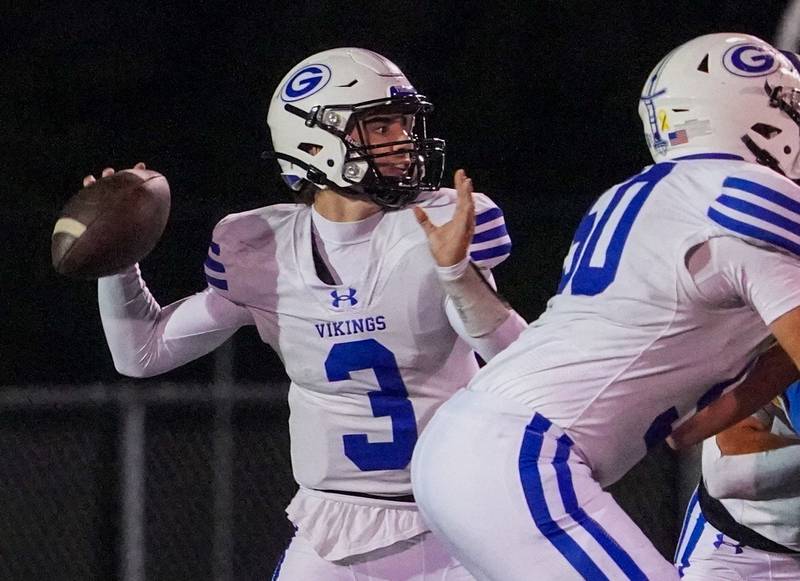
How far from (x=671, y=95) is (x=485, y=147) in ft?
15.3

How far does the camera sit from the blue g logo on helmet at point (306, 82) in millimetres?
3037

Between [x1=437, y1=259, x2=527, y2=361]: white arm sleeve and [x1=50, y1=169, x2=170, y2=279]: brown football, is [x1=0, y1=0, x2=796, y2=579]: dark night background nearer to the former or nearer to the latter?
[x1=50, y1=169, x2=170, y2=279]: brown football

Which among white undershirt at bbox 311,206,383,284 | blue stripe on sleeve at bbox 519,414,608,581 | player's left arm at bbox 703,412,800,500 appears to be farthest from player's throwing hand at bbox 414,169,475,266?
player's left arm at bbox 703,412,800,500

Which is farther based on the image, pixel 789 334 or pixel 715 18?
pixel 715 18

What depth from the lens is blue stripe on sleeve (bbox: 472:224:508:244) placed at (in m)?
2.85

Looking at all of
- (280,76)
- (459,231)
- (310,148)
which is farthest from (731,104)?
(280,76)

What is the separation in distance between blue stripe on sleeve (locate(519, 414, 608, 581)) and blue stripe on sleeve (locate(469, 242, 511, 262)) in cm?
65

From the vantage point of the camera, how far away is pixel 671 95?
2457mm

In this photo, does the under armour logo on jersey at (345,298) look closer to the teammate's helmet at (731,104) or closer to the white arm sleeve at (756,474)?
the teammate's helmet at (731,104)

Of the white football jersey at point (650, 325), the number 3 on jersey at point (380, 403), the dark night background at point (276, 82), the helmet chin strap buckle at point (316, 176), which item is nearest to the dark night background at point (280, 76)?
the dark night background at point (276, 82)

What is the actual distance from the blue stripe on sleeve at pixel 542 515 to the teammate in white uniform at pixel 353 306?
469mm

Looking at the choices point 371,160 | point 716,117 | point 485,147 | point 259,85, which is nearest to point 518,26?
point 485,147

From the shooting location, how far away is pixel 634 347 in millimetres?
2277

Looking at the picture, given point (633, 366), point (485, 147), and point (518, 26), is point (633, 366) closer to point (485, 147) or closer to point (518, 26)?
point (485, 147)
